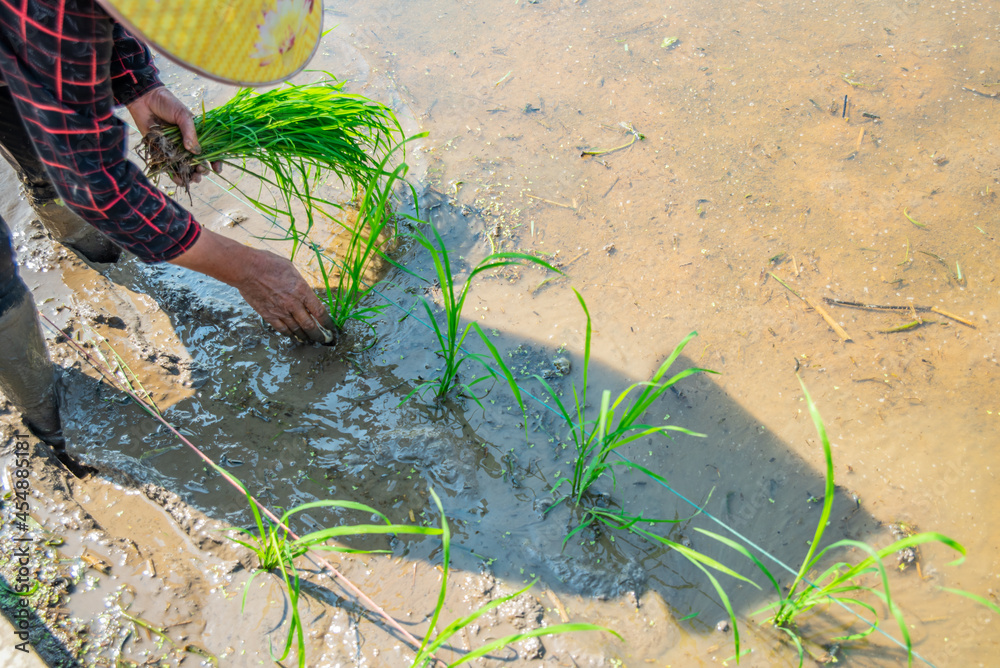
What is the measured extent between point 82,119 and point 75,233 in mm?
1330

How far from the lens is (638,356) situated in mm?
2207

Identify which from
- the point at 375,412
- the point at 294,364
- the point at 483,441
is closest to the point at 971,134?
the point at 483,441

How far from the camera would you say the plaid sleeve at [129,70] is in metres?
1.87

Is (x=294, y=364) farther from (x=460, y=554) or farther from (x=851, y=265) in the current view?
(x=851, y=265)

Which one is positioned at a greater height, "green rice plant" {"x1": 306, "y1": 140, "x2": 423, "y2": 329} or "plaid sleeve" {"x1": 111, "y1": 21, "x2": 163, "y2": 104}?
"plaid sleeve" {"x1": 111, "y1": 21, "x2": 163, "y2": 104}

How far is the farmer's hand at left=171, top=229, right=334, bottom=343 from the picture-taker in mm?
1688

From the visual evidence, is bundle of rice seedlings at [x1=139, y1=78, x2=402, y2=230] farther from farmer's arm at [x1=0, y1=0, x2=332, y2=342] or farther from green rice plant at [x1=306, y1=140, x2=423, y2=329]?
farmer's arm at [x1=0, y1=0, x2=332, y2=342]

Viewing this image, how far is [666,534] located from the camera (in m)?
1.79

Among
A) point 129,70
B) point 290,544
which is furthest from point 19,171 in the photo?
point 290,544

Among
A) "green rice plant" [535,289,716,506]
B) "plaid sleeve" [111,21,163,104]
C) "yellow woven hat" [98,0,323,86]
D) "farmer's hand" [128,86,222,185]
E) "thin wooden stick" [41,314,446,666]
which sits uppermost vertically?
"yellow woven hat" [98,0,323,86]

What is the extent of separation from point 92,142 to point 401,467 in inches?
46.8

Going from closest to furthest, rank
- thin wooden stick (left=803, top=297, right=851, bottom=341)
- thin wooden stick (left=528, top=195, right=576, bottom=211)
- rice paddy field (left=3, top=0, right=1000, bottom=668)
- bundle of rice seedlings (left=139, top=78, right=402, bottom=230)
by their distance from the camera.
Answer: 1. rice paddy field (left=3, top=0, right=1000, bottom=668)
2. bundle of rice seedlings (left=139, top=78, right=402, bottom=230)
3. thin wooden stick (left=803, top=297, right=851, bottom=341)
4. thin wooden stick (left=528, top=195, right=576, bottom=211)

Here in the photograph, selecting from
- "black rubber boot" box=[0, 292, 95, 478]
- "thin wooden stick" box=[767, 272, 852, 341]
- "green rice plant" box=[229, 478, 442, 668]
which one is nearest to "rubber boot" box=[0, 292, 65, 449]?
"black rubber boot" box=[0, 292, 95, 478]

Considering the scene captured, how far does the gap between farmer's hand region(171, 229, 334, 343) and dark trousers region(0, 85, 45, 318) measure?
535 mm
